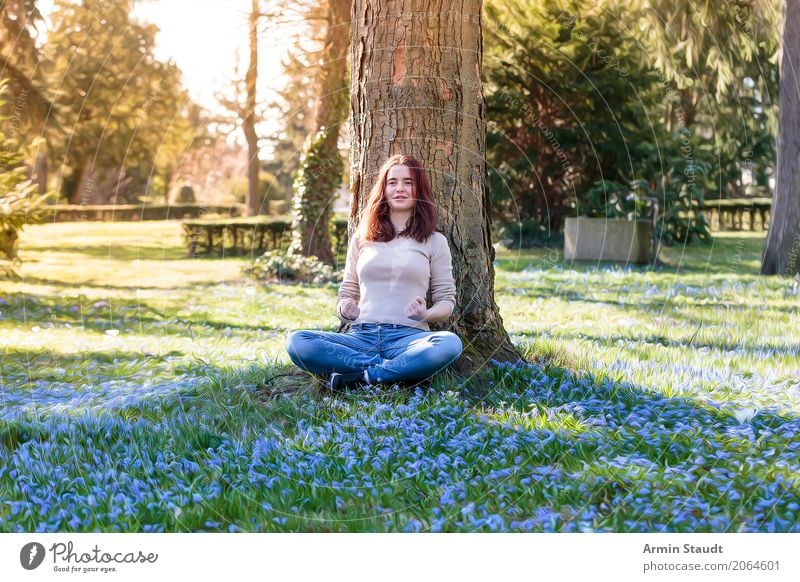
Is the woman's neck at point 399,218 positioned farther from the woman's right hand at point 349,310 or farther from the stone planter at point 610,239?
the stone planter at point 610,239

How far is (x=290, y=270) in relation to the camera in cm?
1305

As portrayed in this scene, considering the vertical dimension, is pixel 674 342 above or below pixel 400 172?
below

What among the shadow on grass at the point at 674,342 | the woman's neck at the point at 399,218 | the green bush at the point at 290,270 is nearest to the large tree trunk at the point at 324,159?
the green bush at the point at 290,270

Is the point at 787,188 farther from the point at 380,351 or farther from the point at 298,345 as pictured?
the point at 298,345

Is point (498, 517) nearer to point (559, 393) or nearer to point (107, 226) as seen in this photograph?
point (559, 393)

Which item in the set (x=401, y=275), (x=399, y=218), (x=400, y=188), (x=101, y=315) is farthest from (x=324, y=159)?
(x=401, y=275)

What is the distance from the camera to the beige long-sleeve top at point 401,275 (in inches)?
193

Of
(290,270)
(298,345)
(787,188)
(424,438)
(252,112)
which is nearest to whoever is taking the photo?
(424,438)

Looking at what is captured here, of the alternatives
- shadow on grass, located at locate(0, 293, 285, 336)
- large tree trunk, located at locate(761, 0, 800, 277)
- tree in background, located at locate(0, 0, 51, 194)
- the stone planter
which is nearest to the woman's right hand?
shadow on grass, located at locate(0, 293, 285, 336)

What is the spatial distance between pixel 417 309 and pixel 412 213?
0.57 m

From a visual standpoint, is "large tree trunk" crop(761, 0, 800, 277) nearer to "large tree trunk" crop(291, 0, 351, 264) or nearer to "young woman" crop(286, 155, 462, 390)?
"large tree trunk" crop(291, 0, 351, 264)

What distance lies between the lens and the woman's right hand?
16.3ft

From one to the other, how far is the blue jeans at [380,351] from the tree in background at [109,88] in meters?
14.3

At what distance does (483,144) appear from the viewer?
529 centimetres
